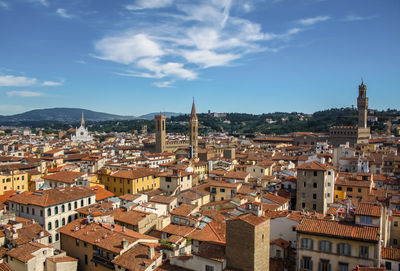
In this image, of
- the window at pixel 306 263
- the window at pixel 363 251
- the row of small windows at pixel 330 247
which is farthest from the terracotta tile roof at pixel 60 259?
the window at pixel 363 251

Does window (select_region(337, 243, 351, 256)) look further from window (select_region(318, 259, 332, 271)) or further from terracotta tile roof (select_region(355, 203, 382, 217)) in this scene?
terracotta tile roof (select_region(355, 203, 382, 217))

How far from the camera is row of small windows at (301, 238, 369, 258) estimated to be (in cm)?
1733

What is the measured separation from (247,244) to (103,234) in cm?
1152

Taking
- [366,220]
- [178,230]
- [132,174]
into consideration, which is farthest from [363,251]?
[132,174]

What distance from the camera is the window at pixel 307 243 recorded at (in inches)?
736

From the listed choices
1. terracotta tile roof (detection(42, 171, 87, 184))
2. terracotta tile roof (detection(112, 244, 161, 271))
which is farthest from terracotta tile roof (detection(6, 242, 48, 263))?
terracotta tile roof (detection(42, 171, 87, 184))

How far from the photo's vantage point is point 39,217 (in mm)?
29719

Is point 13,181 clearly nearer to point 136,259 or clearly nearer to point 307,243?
point 136,259

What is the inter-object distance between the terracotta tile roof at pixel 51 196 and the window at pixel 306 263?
2293 cm

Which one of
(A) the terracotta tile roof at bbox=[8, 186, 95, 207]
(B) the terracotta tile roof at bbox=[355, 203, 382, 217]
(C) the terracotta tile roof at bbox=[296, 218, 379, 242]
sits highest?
(B) the terracotta tile roof at bbox=[355, 203, 382, 217]

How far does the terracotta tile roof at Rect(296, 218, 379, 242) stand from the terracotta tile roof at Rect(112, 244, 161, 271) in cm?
930

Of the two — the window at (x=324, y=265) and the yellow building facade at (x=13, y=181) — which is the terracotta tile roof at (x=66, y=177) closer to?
the yellow building facade at (x=13, y=181)

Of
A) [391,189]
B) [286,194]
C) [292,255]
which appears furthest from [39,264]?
[391,189]

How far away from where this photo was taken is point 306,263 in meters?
18.8
